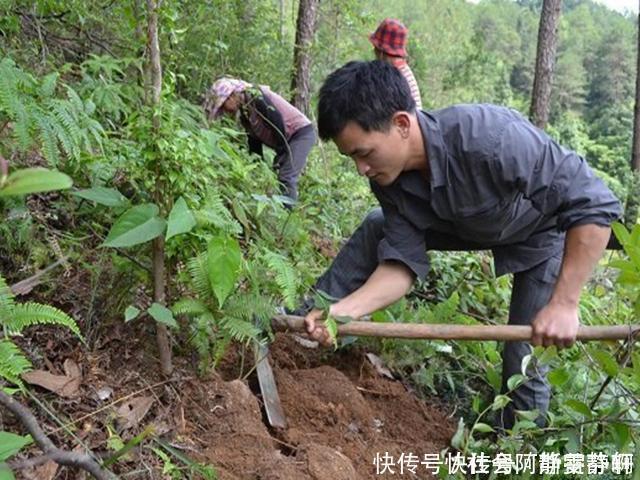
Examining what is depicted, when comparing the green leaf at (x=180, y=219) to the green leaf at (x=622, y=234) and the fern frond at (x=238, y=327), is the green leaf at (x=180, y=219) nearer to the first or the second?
the fern frond at (x=238, y=327)

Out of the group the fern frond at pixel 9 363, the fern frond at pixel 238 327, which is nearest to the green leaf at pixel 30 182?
the fern frond at pixel 9 363

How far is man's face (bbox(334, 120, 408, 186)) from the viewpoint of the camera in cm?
254

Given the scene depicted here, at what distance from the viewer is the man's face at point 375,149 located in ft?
8.35

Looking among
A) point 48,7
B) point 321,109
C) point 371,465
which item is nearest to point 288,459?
point 371,465

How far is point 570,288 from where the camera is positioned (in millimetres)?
2631

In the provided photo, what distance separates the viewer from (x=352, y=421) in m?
2.96

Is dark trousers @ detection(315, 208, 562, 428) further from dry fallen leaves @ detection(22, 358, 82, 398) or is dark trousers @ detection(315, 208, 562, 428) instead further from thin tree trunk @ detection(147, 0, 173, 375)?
dry fallen leaves @ detection(22, 358, 82, 398)

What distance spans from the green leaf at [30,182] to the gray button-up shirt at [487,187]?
2.12 m

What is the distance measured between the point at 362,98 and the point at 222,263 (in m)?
0.85

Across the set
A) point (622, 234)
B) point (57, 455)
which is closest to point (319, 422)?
point (622, 234)

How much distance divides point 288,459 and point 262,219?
4.77ft

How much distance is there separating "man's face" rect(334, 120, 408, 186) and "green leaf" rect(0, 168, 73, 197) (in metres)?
1.86

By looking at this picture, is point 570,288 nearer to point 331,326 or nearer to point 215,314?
point 331,326

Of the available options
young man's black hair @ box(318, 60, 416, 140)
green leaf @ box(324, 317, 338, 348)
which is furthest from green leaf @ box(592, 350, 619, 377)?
young man's black hair @ box(318, 60, 416, 140)
